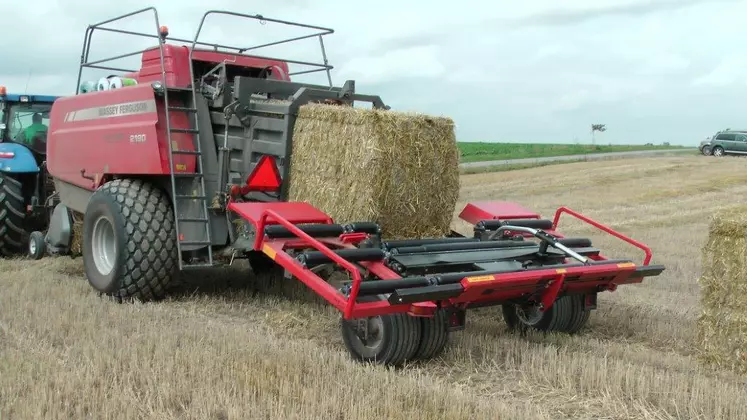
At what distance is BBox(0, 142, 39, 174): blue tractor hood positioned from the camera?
9406mm

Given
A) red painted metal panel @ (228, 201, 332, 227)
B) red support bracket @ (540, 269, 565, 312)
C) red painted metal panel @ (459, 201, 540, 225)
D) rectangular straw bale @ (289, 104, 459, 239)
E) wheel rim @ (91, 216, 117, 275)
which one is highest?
rectangular straw bale @ (289, 104, 459, 239)

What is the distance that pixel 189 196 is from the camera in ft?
22.1

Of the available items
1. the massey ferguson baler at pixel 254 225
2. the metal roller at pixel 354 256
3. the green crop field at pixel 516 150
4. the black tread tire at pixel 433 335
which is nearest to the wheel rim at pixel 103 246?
the massey ferguson baler at pixel 254 225

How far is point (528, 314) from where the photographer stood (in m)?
6.28

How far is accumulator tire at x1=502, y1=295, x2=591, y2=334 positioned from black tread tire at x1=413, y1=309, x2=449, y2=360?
134cm

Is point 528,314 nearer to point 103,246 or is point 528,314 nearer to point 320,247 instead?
point 320,247

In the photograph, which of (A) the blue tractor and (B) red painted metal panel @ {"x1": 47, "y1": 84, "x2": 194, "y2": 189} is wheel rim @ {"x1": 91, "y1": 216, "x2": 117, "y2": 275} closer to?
(B) red painted metal panel @ {"x1": 47, "y1": 84, "x2": 194, "y2": 189}

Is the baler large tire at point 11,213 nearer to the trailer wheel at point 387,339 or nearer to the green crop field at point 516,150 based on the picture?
the trailer wheel at point 387,339

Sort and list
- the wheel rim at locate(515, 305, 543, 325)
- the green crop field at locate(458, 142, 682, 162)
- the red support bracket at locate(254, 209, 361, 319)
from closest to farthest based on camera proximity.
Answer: the red support bracket at locate(254, 209, 361, 319)
the wheel rim at locate(515, 305, 543, 325)
the green crop field at locate(458, 142, 682, 162)

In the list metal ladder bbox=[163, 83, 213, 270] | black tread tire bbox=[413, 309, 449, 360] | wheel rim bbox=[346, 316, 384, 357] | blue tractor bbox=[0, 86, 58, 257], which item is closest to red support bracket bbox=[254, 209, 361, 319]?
wheel rim bbox=[346, 316, 384, 357]

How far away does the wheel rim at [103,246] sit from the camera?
724 centimetres

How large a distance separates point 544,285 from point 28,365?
131 inches

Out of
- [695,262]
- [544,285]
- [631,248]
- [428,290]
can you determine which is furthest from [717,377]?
[631,248]

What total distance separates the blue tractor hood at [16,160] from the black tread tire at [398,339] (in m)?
6.42
